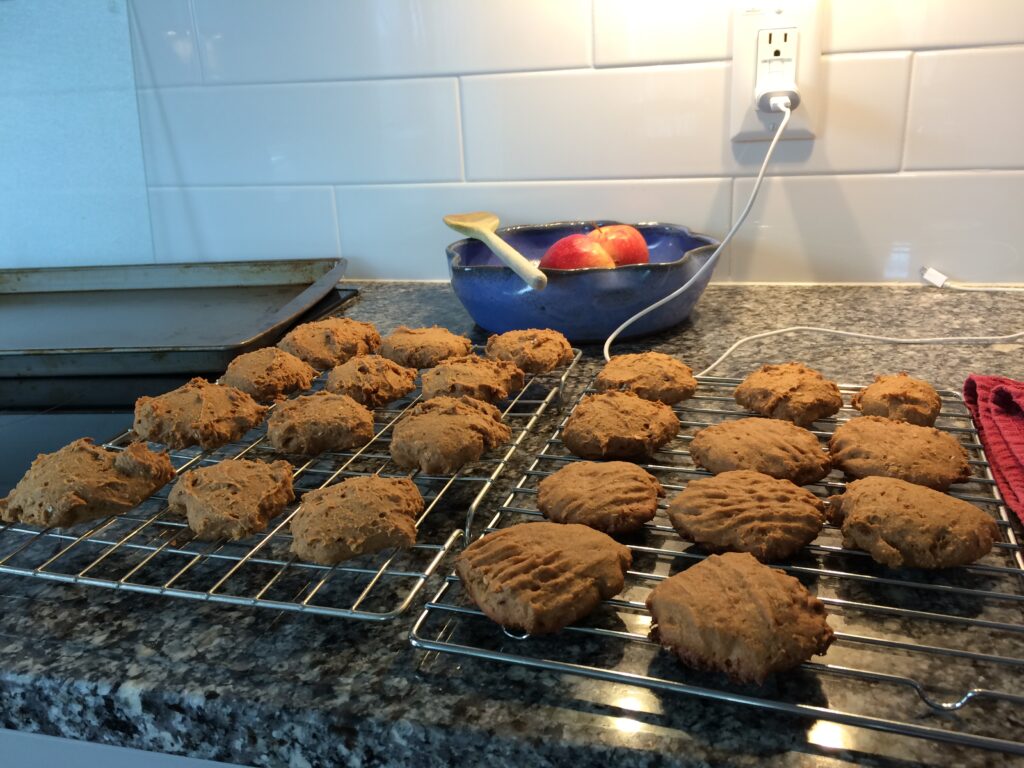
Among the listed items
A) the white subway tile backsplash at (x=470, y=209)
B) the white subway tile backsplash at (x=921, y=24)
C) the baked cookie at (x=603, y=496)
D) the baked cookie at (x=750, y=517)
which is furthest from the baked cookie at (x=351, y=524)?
the white subway tile backsplash at (x=921, y=24)

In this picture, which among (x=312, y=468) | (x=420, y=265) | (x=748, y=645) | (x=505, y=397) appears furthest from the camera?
(x=420, y=265)

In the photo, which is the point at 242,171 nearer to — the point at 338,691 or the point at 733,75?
the point at 733,75

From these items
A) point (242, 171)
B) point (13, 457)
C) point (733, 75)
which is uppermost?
point (733, 75)

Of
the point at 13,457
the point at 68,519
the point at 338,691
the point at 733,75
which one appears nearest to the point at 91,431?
the point at 13,457

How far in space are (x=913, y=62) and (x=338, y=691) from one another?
120cm

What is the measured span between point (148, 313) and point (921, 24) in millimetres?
1301

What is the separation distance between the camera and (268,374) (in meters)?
0.97

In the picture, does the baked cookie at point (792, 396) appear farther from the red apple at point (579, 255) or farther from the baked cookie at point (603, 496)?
the red apple at point (579, 255)

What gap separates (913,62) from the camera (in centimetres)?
121

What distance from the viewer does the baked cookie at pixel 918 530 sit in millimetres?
578

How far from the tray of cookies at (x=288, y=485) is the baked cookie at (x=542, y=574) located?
0.13 ft

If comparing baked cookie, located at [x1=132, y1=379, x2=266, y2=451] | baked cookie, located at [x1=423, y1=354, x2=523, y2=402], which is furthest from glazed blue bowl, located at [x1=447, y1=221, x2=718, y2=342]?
baked cookie, located at [x1=132, y1=379, x2=266, y2=451]

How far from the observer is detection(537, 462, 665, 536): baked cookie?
25.2 inches

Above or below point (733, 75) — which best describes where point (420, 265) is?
below
